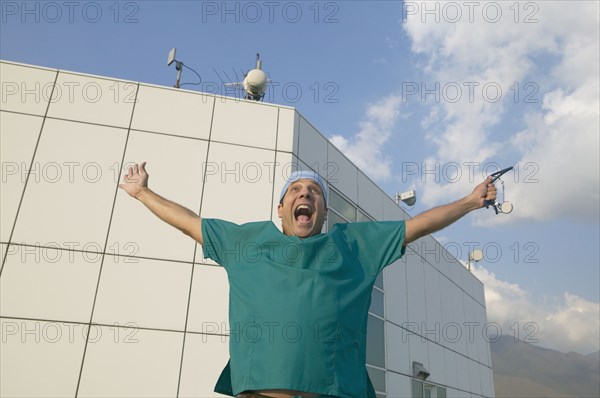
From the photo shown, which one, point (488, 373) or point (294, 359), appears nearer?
point (294, 359)

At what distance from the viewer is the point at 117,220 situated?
8383 mm

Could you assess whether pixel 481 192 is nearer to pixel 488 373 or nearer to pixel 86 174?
pixel 86 174

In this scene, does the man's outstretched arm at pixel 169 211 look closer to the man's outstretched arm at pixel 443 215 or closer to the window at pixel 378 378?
the man's outstretched arm at pixel 443 215

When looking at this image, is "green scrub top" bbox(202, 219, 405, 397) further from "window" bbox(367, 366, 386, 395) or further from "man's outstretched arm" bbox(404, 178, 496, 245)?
"window" bbox(367, 366, 386, 395)

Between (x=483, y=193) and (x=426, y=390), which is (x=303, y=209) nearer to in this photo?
(x=483, y=193)

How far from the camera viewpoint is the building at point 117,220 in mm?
7477

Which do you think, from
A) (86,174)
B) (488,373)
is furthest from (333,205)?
(488,373)

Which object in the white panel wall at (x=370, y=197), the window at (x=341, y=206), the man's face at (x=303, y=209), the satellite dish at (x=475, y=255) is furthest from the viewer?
the satellite dish at (x=475, y=255)

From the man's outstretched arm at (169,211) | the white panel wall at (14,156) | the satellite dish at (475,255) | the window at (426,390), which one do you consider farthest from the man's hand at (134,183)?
the satellite dish at (475,255)

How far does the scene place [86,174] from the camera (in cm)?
858

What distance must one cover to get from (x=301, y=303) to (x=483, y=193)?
1120 mm

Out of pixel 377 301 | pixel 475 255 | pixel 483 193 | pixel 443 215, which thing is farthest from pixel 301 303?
pixel 475 255

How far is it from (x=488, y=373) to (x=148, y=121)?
17667 mm

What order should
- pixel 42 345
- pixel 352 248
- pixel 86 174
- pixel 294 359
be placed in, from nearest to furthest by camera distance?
pixel 294 359 < pixel 352 248 < pixel 42 345 < pixel 86 174
